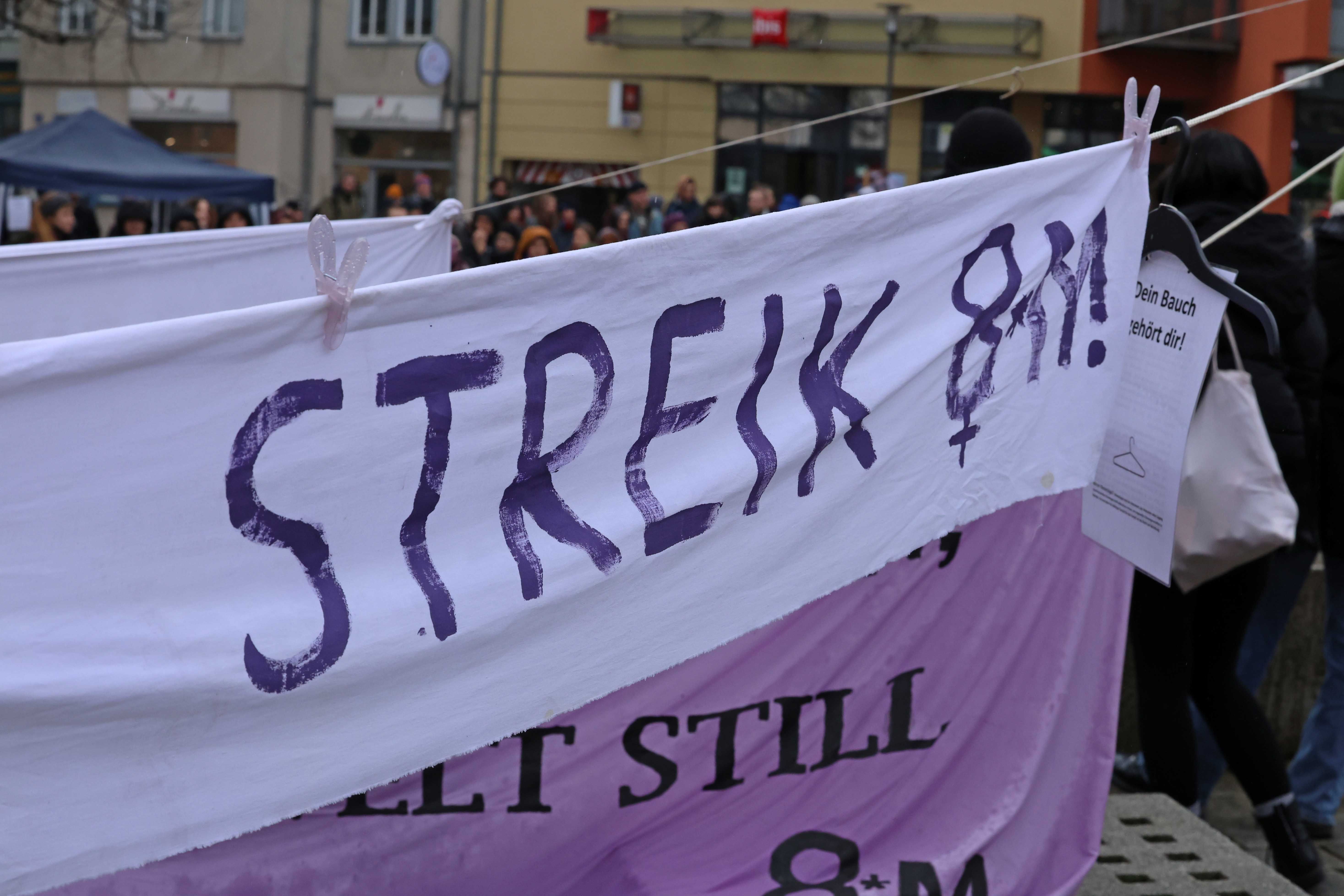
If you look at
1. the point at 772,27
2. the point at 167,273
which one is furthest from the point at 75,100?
the point at 167,273

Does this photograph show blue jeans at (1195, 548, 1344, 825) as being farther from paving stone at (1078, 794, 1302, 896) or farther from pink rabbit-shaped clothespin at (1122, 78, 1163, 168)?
pink rabbit-shaped clothespin at (1122, 78, 1163, 168)

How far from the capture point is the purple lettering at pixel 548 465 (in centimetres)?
194

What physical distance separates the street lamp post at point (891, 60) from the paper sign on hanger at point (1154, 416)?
20817mm

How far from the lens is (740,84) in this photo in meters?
24.5

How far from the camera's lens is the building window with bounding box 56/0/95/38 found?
25125mm

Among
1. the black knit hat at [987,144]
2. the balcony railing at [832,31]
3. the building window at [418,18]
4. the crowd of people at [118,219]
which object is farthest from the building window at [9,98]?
the black knit hat at [987,144]

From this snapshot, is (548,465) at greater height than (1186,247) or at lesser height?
lesser

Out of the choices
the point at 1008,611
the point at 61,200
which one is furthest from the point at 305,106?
the point at 1008,611

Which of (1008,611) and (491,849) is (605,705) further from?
(1008,611)

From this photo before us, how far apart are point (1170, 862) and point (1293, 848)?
24.1 inches

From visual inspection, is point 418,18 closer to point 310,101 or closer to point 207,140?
point 310,101

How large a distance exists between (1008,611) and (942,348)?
2.09 feet

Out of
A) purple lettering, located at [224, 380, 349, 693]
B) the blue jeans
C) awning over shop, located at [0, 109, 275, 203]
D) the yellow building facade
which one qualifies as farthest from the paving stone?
the yellow building facade

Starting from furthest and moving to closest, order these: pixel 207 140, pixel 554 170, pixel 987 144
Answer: pixel 207 140
pixel 554 170
pixel 987 144
